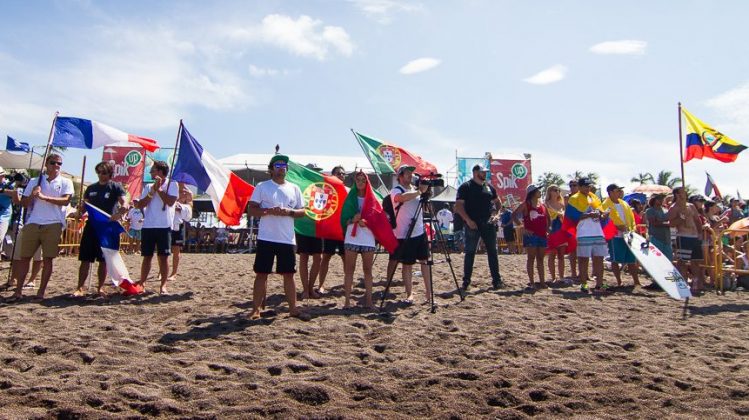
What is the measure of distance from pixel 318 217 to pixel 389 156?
3441 mm

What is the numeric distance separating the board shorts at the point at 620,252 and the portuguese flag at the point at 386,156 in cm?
347

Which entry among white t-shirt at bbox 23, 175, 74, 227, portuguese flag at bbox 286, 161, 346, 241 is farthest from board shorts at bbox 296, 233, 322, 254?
white t-shirt at bbox 23, 175, 74, 227

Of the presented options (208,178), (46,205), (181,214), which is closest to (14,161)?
(181,214)

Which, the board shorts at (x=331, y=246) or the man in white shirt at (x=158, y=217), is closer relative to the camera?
the man in white shirt at (x=158, y=217)

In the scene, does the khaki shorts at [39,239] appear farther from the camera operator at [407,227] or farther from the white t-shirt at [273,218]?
the camera operator at [407,227]

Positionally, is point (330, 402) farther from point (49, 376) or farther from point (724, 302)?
point (724, 302)

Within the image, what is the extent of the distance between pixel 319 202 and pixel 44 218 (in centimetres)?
349

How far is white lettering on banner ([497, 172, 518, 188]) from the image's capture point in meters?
23.5

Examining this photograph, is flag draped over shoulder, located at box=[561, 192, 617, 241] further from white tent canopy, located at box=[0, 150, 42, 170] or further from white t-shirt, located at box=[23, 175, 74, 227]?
white tent canopy, located at box=[0, 150, 42, 170]

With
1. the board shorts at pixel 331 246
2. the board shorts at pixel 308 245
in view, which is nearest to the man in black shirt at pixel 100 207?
the board shorts at pixel 308 245

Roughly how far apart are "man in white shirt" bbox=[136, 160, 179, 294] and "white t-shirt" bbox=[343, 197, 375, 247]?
8.31 feet

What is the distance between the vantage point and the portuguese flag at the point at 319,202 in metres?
7.33

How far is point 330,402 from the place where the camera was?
355 centimetres

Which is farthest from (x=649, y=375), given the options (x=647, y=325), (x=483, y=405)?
(x=647, y=325)
